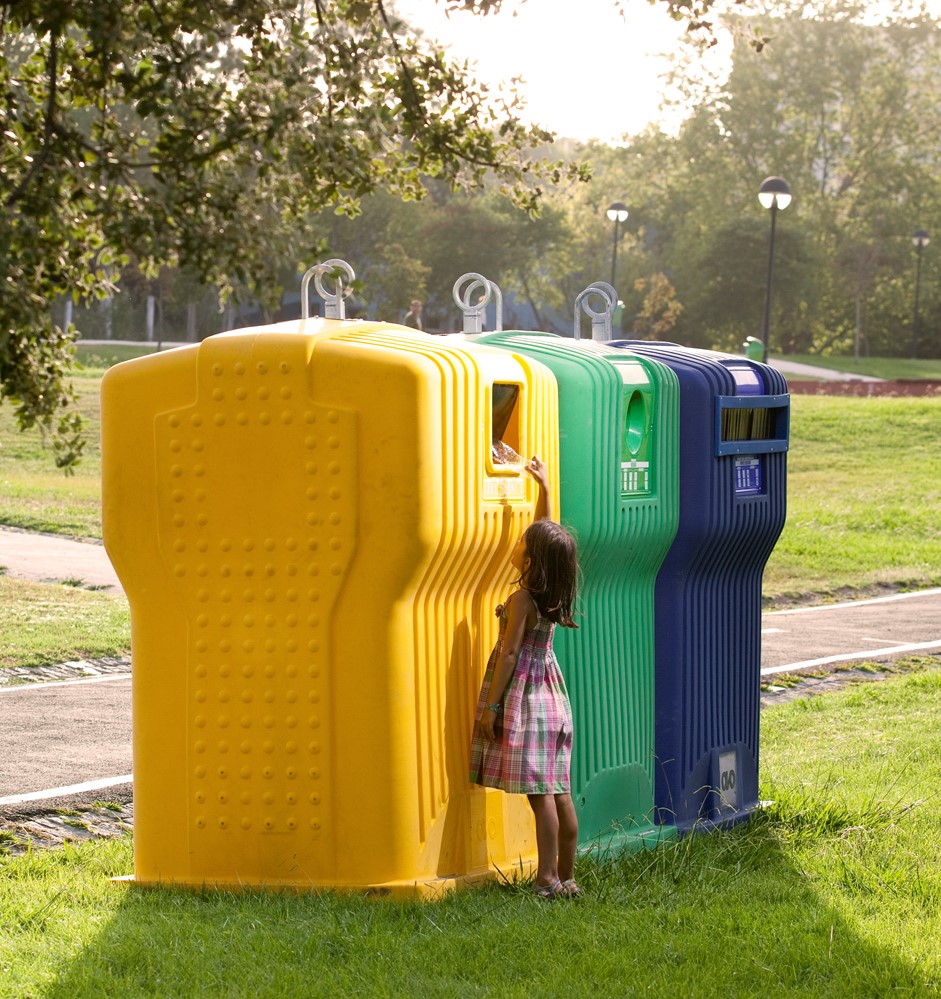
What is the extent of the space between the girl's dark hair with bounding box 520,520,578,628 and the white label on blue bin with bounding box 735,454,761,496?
1.43 meters

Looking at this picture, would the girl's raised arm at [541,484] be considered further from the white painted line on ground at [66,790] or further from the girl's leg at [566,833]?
the white painted line on ground at [66,790]

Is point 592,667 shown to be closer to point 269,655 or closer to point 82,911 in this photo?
point 269,655

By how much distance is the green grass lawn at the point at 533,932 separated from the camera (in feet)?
12.2

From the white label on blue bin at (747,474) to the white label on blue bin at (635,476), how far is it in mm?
565

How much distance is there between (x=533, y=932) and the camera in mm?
4098

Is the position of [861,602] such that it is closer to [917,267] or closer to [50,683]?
[50,683]

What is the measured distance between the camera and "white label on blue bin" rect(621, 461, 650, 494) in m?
5.33

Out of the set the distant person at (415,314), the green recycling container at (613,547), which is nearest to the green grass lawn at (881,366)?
the distant person at (415,314)

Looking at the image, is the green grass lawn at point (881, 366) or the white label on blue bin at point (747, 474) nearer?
the white label on blue bin at point (747, 474)

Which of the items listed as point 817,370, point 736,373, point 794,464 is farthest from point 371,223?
point 736,373

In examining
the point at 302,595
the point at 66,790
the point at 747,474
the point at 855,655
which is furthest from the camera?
the point at 855,655

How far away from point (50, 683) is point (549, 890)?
512cm

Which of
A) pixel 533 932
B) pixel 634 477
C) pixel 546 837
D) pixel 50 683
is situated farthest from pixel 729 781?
pixel 50 683

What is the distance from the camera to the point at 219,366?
438cm
